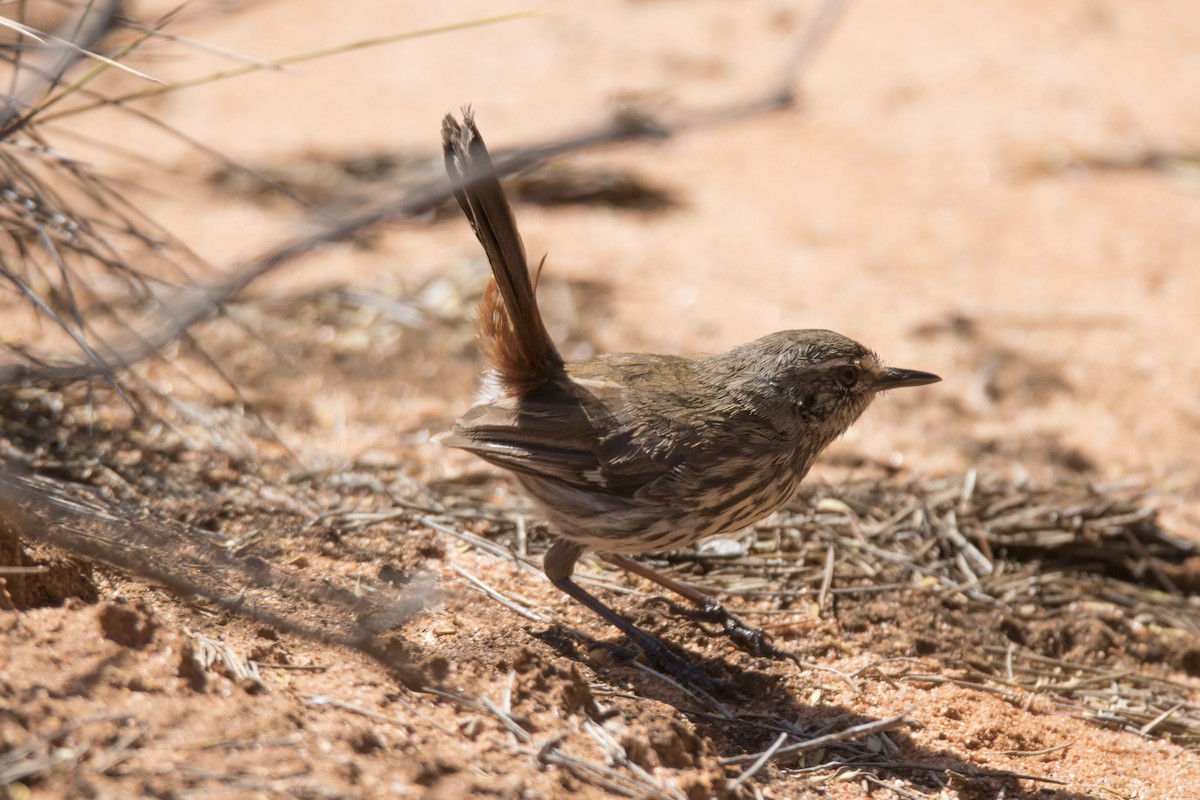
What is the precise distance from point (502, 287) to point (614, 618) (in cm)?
124

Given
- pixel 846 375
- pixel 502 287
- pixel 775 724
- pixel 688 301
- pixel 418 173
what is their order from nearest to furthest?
pixel 775 724
pixel 502 287
pixel 846 375
pixel 688 301
pixel 418 173

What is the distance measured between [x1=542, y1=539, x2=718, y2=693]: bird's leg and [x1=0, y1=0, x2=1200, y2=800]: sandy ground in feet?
0.30

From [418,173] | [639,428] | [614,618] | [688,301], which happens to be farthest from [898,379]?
[418,173]

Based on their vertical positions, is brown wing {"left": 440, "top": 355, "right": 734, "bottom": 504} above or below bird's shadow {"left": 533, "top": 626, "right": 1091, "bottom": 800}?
above

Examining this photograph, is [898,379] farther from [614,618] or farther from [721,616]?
[614,618]

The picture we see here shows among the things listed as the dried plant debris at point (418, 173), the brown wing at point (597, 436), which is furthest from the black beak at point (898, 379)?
the dried plant debris at point (418, 173)

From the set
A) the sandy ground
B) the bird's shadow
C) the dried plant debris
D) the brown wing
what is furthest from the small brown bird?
the dried plant debris

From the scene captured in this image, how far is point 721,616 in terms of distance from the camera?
13.3 ft

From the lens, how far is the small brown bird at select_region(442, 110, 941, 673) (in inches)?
151

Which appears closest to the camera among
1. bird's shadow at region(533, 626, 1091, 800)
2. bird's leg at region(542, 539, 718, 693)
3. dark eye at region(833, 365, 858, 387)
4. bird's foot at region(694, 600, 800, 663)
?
bird's shadow at region(533, 626, 1091, 800)

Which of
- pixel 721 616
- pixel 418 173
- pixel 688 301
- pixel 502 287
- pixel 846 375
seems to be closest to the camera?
pixel 502 287

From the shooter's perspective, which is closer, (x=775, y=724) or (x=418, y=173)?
(x=775, y=724)

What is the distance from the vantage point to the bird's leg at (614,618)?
3.72m

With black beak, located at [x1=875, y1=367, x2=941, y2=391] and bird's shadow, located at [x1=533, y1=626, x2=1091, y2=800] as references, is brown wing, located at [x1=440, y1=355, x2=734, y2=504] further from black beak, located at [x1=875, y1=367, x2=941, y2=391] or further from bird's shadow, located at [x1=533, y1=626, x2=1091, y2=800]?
black beak, located at [x1=875, y1=367, x2=941, y2=391]
